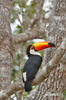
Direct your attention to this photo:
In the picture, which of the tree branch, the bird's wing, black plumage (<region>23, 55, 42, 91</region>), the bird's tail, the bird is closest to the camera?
the tree branch

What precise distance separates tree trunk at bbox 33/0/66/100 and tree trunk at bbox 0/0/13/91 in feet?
3.50

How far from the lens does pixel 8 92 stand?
10.9ft

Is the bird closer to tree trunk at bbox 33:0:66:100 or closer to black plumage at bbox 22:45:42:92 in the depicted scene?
black plumage at bbox 22:45:42:92

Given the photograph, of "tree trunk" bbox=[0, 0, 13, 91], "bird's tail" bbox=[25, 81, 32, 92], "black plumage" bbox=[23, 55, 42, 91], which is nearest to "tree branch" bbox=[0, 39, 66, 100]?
"bird's tail" bbox=[25, 81, 32, 92]

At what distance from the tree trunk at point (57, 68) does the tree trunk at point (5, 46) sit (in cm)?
107

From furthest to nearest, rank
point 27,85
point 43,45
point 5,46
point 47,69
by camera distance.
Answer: point 5,46 → point 43,45 → point 27,85 → point 47,69

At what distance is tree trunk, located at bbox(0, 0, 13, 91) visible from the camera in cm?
489

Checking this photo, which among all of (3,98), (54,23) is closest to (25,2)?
(54,23)

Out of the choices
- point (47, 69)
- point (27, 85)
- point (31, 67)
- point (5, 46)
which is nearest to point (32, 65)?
point (31, 67)

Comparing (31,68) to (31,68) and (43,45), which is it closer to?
(31,68)

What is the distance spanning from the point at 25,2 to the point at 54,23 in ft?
8.42

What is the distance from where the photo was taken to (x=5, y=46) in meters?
5.19

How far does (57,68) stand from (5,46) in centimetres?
163

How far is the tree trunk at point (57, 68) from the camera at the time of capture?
3.90 m
